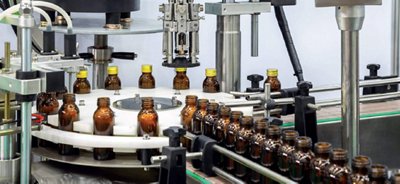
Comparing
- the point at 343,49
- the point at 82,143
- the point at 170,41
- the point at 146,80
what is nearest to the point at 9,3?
the point at 146,80

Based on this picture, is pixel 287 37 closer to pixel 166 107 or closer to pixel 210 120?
pixel 166 107

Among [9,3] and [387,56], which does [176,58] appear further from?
[387,56]

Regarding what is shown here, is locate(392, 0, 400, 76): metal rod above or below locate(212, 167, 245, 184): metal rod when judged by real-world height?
above

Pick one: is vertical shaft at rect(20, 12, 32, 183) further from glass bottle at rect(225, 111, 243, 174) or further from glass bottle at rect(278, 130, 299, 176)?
glass bottle at rect(278, 130, 299, 176)

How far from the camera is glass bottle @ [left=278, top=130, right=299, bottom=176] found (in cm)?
122

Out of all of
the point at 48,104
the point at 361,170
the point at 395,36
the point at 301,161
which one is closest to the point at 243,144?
the point at 301,161

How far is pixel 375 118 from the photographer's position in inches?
75.4

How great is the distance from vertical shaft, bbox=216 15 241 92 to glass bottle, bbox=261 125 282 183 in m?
0.82

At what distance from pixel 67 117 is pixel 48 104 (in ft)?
0.39

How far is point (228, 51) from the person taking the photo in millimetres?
2068

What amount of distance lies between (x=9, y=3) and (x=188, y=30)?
88 cm

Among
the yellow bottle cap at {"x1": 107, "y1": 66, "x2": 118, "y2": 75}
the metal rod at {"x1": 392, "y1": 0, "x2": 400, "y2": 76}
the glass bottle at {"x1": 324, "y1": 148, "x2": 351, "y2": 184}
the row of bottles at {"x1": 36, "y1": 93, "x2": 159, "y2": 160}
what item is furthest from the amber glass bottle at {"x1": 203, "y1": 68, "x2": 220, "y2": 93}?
the metal rod at {"x1": 392, "y1": 0, "x2": 400, "y2": 76}

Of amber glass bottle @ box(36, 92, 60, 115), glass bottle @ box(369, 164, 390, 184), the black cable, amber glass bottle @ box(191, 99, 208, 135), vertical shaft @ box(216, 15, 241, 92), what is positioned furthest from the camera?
the black cable

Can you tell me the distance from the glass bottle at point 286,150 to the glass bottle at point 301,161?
0.02m
